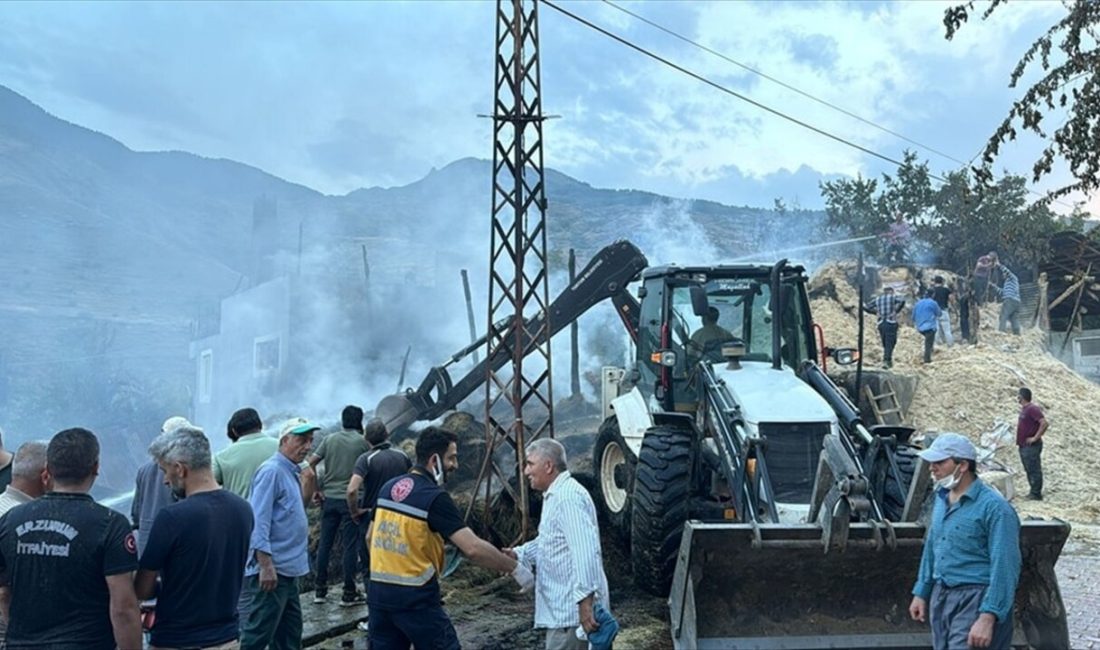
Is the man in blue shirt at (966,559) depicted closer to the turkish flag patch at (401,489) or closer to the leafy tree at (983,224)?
the turkish flag patch at (401,489)

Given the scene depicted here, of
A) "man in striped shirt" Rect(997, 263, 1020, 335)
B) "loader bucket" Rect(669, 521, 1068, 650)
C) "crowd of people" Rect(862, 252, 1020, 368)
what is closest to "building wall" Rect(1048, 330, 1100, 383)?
"crowd of people" Rect(862, 252, 1020, 368)

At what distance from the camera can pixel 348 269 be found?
33719 millimetres

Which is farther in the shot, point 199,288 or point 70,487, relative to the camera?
point 199,288

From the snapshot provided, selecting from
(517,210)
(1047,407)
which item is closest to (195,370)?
(517,210)

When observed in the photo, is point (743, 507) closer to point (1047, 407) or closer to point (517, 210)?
point (517, 210)

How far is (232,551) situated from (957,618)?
11.9 ft

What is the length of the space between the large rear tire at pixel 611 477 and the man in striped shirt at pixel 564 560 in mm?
4805

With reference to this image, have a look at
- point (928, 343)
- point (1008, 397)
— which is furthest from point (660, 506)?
point (928, 343)

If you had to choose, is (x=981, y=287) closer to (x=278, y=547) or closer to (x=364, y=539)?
(x=364, y=539)

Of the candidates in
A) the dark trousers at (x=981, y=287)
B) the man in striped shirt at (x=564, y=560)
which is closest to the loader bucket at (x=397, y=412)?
the man in striped shirt at (x=564, y=560)

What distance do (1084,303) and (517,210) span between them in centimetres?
1955

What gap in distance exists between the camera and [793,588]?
18.4 feet

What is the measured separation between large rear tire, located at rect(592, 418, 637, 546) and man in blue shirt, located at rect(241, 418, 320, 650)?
14.8ft

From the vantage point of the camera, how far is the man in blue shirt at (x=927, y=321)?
15203 mm
